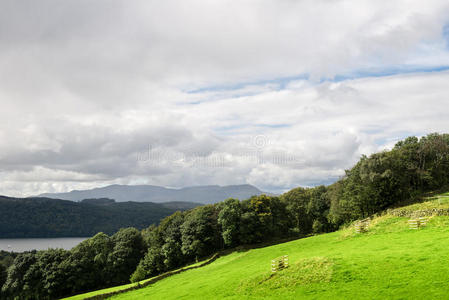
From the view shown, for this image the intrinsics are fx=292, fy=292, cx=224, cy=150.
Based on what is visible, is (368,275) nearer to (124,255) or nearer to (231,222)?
(231,222)

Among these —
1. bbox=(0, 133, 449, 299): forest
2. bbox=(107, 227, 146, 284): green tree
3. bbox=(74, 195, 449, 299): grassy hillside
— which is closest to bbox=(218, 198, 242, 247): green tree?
bbox=(0, 133, 449, 299): forest

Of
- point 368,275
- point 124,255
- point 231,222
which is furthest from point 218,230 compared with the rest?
point 368,275

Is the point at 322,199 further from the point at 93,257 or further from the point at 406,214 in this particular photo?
the point at 93,257

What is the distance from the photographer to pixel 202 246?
82.1m

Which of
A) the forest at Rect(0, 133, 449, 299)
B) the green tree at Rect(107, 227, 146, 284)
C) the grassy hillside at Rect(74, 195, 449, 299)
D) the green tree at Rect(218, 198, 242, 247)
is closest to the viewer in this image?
the grassy hillside at Rect(74, 195, 449, 299)

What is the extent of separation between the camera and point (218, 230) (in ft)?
286

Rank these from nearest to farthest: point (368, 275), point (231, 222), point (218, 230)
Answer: point (368, 275) → point (231, 222) → point (218, 230)

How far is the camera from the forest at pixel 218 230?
229ft

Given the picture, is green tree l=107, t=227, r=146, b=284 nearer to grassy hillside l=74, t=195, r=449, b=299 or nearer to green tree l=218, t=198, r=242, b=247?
green tree l=218, t=198, r=242, b=247

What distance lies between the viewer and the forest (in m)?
69.9

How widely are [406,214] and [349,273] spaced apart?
87.7 feet

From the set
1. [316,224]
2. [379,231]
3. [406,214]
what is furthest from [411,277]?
[316,224]

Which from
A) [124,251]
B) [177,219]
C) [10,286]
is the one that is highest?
[177,219]

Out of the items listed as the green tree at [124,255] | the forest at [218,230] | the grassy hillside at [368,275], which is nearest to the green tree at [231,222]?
the forest at [218,230]
